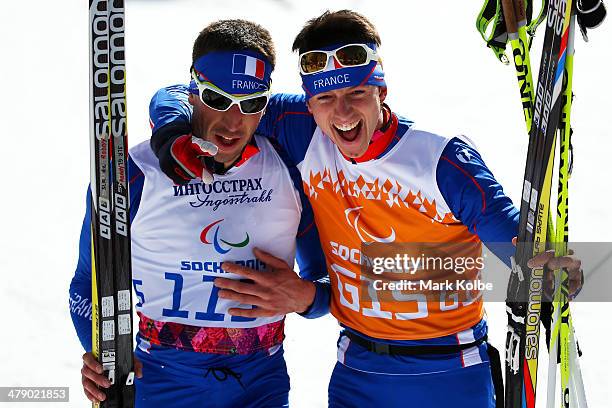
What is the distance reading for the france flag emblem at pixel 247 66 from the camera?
10.4ft

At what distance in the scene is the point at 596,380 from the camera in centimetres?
490

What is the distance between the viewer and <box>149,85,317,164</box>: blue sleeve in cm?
334

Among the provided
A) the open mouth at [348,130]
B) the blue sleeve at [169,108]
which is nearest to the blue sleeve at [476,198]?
the open mouth at [348,130]

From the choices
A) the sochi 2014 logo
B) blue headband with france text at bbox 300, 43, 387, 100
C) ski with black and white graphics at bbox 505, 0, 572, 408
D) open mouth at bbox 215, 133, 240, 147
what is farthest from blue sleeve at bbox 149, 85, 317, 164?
ski with black and white graphics at bbox 505, 0, 572, 408

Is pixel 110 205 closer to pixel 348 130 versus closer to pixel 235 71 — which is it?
pixel 235 71

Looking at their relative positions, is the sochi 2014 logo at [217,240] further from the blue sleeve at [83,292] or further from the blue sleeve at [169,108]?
the blue sleeve at [169,108]

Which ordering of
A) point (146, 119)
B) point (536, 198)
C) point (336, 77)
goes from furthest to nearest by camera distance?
point (146, 119), point (336, 77), point (536, 198)

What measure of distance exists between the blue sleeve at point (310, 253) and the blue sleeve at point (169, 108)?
13.6 inches

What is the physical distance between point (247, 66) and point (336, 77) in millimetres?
314

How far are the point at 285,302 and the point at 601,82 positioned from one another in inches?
261

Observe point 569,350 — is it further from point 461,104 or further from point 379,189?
point 461,104

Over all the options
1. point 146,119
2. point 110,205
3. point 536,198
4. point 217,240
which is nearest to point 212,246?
point 217,240

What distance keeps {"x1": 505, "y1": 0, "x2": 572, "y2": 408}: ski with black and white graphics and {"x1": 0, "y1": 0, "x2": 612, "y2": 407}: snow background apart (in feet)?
1.40

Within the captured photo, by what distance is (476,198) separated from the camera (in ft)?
9.79
